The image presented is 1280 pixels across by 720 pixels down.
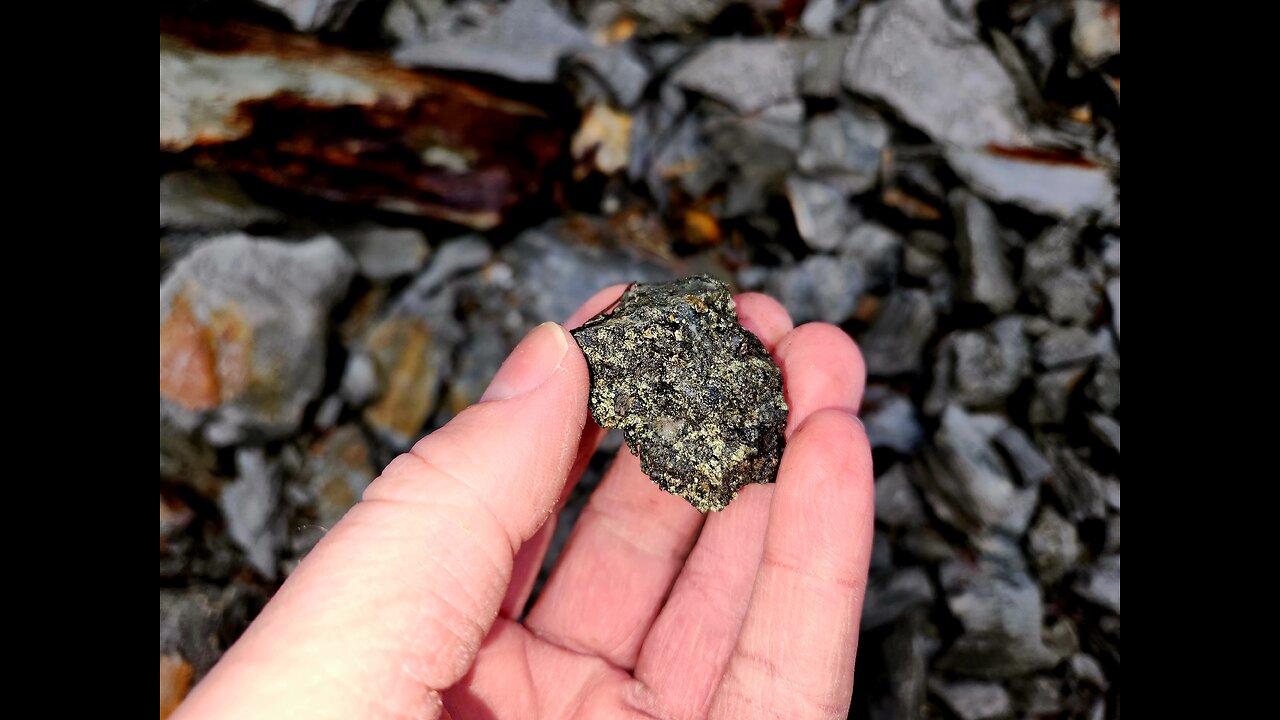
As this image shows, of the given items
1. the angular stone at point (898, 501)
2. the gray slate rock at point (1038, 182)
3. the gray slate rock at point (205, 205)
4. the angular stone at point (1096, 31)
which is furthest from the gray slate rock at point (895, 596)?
the gray slate rock at point (205, 205)

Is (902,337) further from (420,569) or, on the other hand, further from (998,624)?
(420,569)

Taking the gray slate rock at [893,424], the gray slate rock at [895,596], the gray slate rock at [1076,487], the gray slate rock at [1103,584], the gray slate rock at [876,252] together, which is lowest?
the gray slate rock at [895,596]

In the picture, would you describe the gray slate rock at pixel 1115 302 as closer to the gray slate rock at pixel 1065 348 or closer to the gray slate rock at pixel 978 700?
the gray slate rock at pixel 1065 348

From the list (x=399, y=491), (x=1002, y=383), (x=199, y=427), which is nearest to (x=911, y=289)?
(x=1002, y=383)

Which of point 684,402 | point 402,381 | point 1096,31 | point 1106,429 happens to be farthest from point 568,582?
point 1096,31

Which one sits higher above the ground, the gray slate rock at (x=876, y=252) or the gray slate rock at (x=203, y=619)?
the gray slate rock at (x=876, y=252)

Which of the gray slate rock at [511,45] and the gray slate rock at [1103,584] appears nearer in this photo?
the gray slate rock at [1103,584]

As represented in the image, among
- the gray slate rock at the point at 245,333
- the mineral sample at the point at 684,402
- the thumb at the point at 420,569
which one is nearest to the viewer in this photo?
the thumb at the point at 420,569
